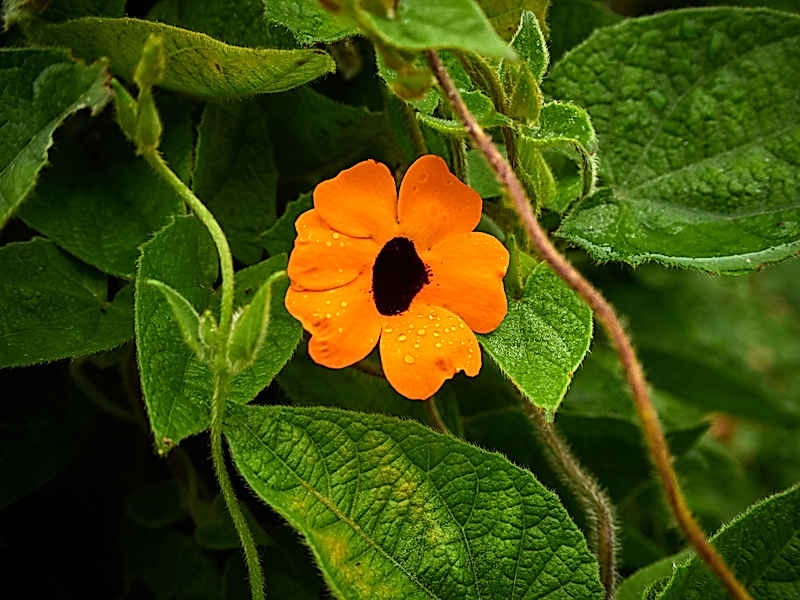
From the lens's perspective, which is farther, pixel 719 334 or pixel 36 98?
pixel 719 334

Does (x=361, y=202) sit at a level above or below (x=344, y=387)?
above

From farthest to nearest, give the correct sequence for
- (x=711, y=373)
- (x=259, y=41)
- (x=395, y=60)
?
1. (x=711, y=373)
2. (x=259, y=41)
3. (x=395, y=60)

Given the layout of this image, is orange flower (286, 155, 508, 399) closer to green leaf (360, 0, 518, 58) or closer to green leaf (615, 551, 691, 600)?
green leaf (360, 0, 518, 58)

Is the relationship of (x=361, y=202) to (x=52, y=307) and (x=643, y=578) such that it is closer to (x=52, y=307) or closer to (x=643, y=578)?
(x=52, y=307)

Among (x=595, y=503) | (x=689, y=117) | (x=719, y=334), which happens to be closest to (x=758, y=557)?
(x=595, y=503)

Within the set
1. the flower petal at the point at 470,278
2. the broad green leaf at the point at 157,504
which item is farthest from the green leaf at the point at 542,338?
the broad green leaf at the point at 157,504

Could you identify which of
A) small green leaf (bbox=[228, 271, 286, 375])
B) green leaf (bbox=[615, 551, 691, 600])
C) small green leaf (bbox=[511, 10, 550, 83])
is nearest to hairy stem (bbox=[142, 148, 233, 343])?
small green leaf (bbox=[228, 271, 286, 375])

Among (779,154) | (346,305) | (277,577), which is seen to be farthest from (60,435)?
(779,154)

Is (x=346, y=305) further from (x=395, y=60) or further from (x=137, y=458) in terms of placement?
(x=137, y=458)
